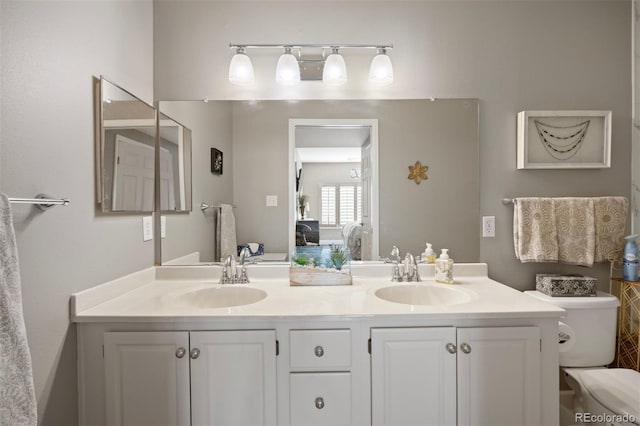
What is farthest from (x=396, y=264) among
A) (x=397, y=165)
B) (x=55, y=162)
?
(x=55, y=162)

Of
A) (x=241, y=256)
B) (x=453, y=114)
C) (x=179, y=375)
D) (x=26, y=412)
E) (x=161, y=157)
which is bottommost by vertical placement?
(x=179, y=375)

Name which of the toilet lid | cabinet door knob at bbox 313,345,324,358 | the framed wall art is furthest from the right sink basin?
the framed wall art

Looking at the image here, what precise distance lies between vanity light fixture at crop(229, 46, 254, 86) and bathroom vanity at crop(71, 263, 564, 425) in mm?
1160

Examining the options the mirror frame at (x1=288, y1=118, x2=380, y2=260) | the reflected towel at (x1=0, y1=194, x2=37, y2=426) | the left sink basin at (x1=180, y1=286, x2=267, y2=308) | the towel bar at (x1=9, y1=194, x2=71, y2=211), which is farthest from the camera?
the mirror frame at (x1=288, y1=118, x2=380, y2=260)

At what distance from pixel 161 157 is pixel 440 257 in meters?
1.52

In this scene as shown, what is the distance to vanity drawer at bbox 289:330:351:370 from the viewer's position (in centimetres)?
124

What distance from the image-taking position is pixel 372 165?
71.6 inches

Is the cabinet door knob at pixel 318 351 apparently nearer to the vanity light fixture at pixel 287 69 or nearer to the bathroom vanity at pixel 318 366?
the bathroom vanity at pixel 318 366

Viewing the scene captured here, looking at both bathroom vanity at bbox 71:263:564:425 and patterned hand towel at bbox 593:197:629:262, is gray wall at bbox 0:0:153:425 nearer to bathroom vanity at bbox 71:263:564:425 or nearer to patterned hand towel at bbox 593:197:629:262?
bathroom vanity at bbox 71:263:564:425

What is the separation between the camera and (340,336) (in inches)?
49.1

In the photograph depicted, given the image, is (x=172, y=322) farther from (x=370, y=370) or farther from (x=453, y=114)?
(x=453, y=114)

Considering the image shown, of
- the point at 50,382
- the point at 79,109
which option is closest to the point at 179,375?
the point at 50,382

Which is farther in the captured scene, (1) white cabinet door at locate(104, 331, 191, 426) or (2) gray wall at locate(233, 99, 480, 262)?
(2) gray wall at locate(233, 99, 480, 262)

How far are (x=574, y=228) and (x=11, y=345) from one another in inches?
88.9
